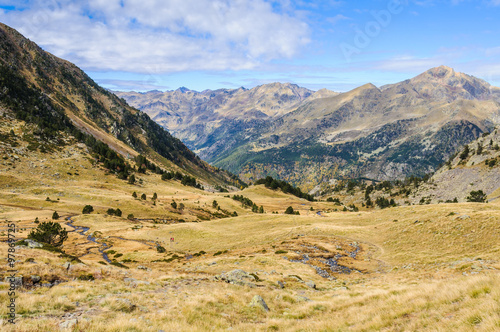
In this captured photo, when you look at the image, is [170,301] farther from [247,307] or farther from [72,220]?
[72,220]

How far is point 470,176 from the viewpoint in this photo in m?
158

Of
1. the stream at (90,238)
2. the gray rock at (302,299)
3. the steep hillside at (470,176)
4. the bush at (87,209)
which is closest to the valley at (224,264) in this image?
the gray rock at (302,299)

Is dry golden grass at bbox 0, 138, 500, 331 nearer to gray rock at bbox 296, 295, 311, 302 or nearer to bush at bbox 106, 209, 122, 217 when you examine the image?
gray rock at bbox 296, 295, 311, 302

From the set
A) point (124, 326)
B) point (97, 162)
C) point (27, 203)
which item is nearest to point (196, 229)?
point (124, 326)

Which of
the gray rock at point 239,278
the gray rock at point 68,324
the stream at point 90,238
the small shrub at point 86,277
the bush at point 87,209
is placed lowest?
the stream at point 90,238

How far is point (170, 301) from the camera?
51.4 ft

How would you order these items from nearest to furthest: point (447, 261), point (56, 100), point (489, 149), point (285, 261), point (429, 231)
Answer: point (447, 261), point (285, 261), point (429, 231), point (489, 149), point (56, 100)

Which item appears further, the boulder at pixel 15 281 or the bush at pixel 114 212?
the bush at pixel 114 212

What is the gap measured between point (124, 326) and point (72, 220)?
7146cm

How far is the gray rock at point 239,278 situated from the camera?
2150cm

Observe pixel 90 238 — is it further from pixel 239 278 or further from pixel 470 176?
pixel 470 176

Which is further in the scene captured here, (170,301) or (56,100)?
(56,100)

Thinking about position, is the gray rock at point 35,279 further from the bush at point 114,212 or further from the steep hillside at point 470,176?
the steep hillside at point 470,176

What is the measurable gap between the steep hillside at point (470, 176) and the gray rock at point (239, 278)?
521ft
